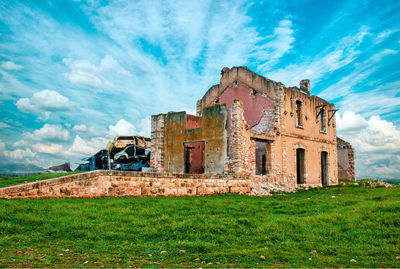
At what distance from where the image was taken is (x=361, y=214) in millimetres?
8164

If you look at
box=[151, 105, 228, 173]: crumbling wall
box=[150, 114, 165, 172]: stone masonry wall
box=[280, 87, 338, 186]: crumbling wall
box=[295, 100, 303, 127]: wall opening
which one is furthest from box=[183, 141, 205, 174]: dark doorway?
box=[295, 100, 303, 127]: wall opening

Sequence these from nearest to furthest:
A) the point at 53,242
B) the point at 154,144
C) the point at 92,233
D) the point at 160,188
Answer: the point at 53,242 → the point at 92,233 → the point at 160,188 → the point at 154,144

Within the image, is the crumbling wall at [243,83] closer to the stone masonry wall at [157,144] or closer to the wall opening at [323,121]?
the stone masonry wall at [157,144]

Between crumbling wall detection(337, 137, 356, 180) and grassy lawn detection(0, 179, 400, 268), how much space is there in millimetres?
21423

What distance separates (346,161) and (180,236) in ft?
85.3

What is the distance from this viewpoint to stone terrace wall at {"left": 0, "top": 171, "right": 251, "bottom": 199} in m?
9.31

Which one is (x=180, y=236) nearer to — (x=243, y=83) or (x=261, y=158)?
(x=243, y=83)

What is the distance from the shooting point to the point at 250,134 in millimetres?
17875

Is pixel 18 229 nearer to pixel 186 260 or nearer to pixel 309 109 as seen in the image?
pixel 186 260

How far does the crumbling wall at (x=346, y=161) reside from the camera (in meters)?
28.3

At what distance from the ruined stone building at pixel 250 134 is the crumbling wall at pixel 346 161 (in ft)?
13.3

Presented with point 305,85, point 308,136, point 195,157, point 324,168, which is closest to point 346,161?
point 324,168

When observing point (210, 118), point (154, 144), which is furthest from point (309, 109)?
point (154, 144)

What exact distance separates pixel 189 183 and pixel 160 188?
54.9 inches
